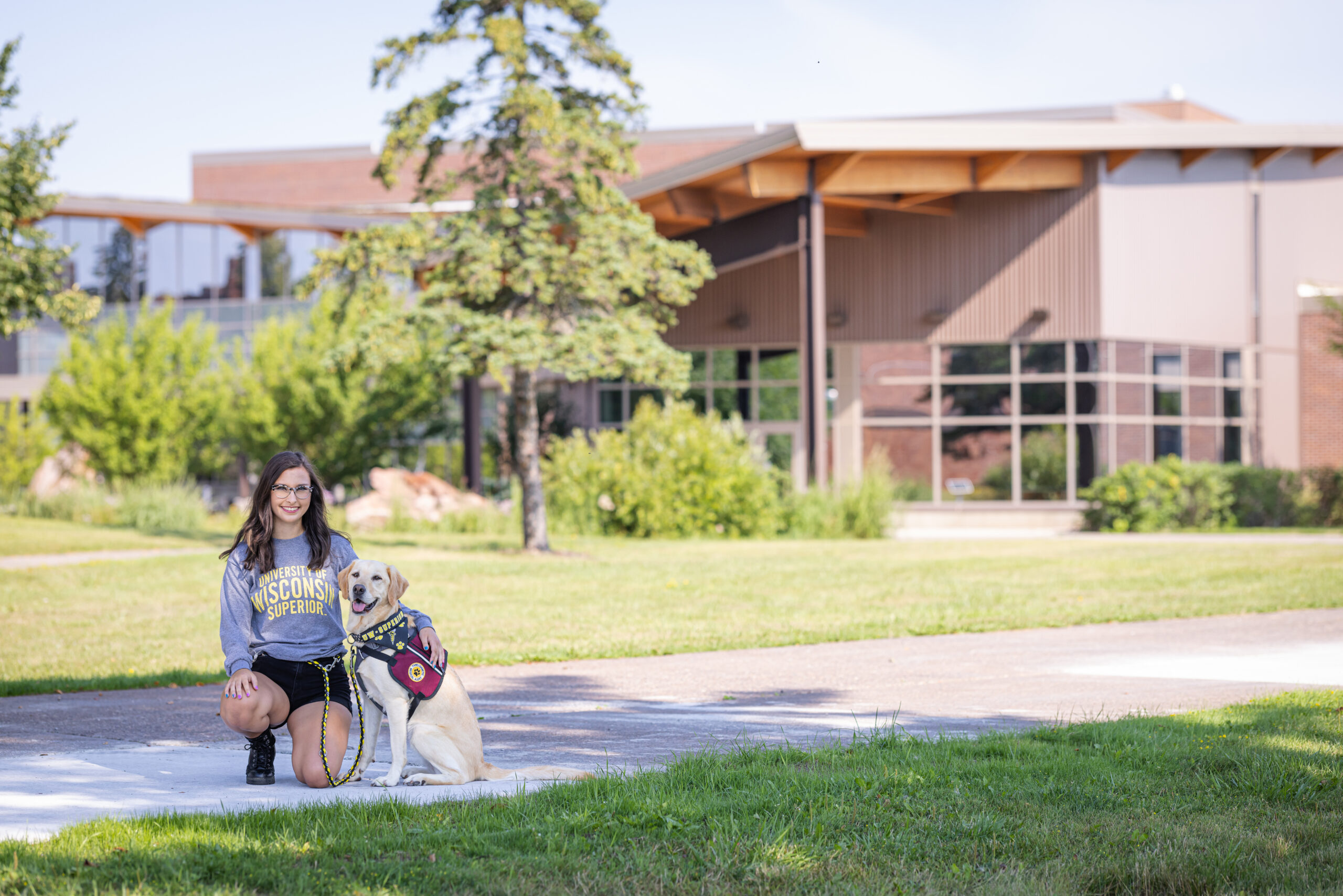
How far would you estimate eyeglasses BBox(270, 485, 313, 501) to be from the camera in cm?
564

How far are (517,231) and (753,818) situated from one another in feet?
47.1

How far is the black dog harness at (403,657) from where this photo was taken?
5.20 metres

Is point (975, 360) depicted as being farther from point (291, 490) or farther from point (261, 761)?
point (261, 761)

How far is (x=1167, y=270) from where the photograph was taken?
1065 inches

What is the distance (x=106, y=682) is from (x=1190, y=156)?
Result: 2459 cm

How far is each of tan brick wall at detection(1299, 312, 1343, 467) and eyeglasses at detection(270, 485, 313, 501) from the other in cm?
2743

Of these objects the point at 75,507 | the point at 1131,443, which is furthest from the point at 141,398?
the point at 1131,443

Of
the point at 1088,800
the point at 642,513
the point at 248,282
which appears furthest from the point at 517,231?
the point at 248,282

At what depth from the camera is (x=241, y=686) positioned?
5285 mm

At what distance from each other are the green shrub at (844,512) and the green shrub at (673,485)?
1.23 ft

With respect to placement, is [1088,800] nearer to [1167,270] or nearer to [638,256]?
[638,256]

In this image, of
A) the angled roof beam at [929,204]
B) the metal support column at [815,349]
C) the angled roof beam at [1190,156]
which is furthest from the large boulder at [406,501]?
the angled roof beam at [1190,156]

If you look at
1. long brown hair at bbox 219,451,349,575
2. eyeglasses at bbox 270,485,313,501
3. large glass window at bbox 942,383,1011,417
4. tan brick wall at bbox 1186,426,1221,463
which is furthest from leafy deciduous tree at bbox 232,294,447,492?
eyeglasses at bbox 270,485,313,501

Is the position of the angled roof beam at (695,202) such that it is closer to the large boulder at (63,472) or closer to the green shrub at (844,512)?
the green shrub at (844,512)
